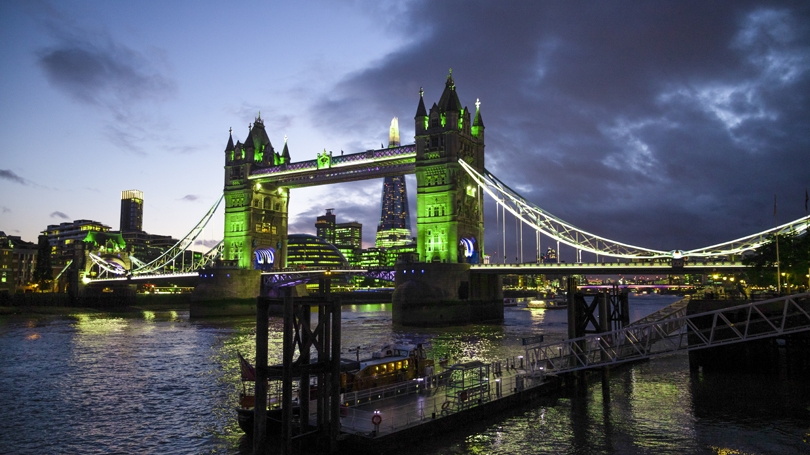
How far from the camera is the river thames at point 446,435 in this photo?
81.1 ft

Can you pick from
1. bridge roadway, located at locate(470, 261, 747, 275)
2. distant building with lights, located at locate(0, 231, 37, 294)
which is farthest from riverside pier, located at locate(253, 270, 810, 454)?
distant building with lights, located at locate(0, 231, 37, 294)

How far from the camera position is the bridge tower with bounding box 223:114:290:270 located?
367ft

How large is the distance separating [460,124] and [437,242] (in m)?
18.0

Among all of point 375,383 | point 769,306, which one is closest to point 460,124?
point 769,306

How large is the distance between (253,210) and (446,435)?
92.3m

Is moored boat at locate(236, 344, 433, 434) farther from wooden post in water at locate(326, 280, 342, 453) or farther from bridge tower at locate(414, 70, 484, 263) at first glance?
bridge tower at locate(414, 70, 484, 263)

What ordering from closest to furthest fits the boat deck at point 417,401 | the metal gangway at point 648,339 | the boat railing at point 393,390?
the boat deck at point 417,401 < the boat railing at point 393,390 < the metal gangway at point 648,339

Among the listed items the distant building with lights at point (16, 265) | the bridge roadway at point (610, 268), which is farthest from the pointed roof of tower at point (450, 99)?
the distant building with lights at point (16, 265)

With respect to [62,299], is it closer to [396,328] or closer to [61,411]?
[396,328]

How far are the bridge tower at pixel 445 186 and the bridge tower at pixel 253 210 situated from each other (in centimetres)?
3564

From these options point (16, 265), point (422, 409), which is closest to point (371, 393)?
point (422, 409)

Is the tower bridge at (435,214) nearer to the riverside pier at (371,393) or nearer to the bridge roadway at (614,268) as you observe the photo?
the bridge roadway at (614,268)

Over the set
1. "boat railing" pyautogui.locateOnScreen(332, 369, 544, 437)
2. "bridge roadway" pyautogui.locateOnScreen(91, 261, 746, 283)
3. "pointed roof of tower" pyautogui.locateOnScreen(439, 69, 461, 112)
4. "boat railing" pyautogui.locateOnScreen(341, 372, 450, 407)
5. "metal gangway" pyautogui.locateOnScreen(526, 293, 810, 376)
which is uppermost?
"pointed roof of tower" pyautogui.locateOnScreen(439, 69, 461, 112)

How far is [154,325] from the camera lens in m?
83.6
